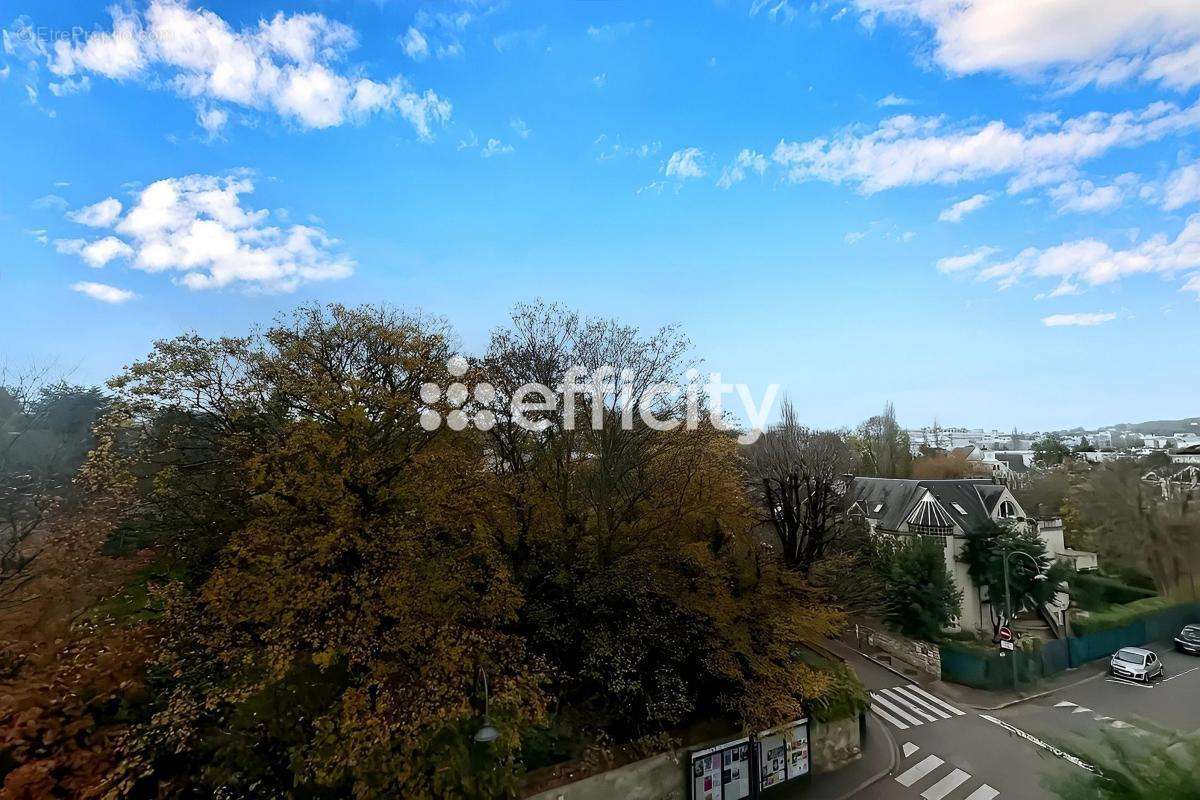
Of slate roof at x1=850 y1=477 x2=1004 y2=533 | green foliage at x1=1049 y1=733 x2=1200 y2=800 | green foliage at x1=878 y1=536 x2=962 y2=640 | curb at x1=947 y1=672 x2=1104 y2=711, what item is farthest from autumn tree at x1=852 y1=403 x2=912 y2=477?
green foliage at x1=1049 y1=733 x2=1200 y2=800

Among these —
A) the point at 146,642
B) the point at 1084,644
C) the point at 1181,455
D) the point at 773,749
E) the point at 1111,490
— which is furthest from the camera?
the point at 1084,644

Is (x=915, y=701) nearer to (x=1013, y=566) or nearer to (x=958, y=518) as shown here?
(x=1013, y=566)

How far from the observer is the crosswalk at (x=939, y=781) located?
1450 centimetres

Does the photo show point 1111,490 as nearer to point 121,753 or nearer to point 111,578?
point 121,753

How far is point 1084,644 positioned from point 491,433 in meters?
29.3

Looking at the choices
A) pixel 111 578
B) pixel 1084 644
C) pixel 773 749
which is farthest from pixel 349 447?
pixel 1084 644

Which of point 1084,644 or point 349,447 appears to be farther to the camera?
point 1084,644

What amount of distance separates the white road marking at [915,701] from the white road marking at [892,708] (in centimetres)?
82

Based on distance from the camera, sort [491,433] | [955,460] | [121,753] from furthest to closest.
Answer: [955,460], [491,433], [121,753]

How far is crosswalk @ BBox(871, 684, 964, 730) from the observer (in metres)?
19.3

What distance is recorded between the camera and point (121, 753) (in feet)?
31.9

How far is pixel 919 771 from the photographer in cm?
1582

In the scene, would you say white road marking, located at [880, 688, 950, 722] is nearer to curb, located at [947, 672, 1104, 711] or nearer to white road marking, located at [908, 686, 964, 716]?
white road marking, located at [908, 686, 964, 716]

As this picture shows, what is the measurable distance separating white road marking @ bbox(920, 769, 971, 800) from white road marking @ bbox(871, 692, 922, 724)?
148 inches
